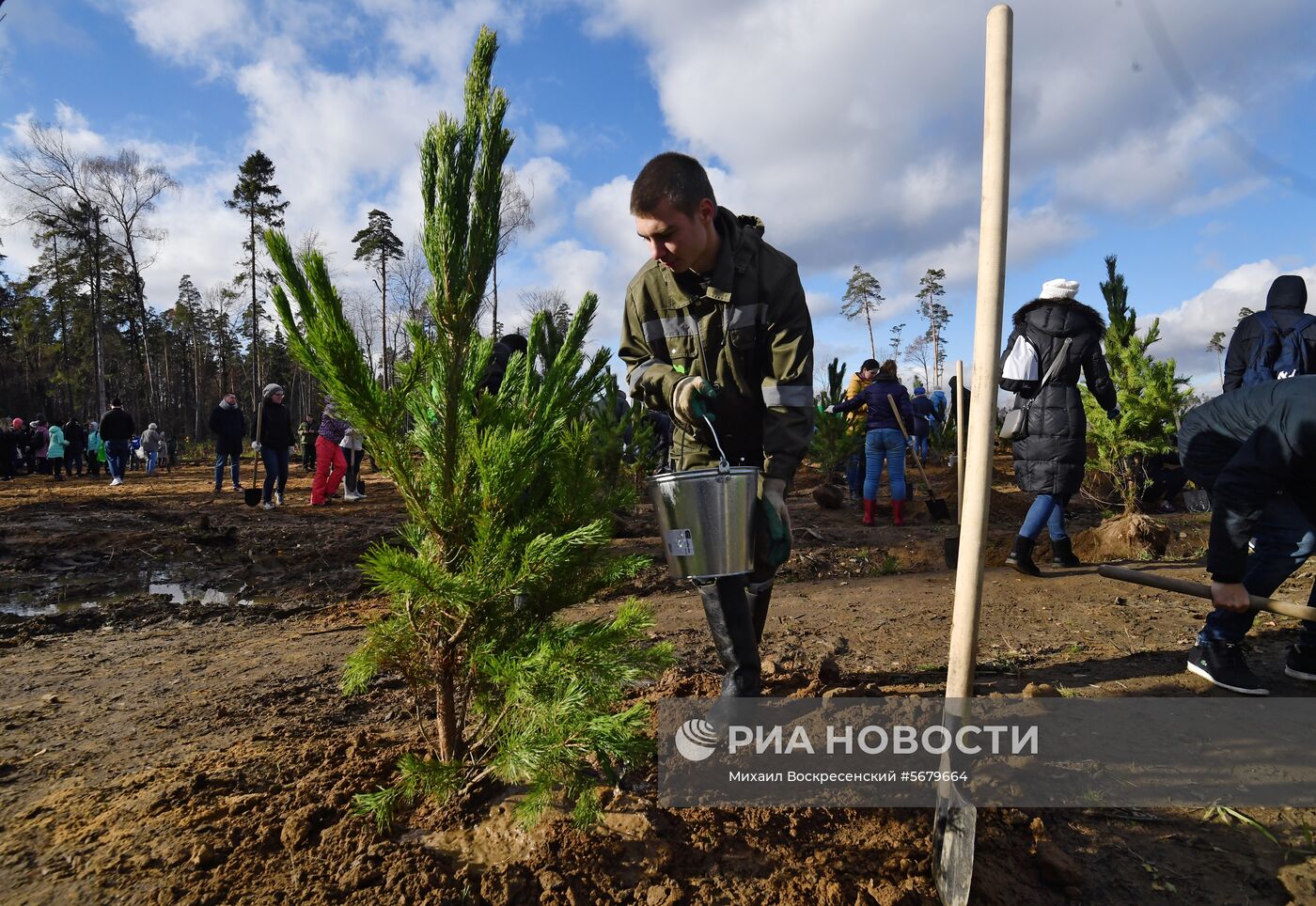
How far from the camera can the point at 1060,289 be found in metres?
5.11

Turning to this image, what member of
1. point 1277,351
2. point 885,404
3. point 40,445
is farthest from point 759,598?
point 40,445

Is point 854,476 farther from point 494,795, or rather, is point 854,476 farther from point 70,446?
point 70,446

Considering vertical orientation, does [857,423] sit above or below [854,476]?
above

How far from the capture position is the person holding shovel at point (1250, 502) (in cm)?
269

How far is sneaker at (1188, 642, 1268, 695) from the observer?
2906 mm

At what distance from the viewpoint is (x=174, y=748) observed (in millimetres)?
2422

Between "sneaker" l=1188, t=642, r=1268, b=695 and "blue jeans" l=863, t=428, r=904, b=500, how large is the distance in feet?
16.8

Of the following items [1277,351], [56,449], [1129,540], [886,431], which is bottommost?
[1129,540]

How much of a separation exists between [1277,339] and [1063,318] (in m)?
1.48

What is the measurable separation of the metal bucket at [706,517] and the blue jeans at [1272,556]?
7.41 feet

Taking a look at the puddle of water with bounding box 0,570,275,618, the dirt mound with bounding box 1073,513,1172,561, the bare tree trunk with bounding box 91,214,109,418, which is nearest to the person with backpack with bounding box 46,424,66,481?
the bare tree trunk with bounding box 91,214,109,418

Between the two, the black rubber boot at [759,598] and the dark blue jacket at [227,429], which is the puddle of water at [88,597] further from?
the dark blue jacket at [227,429]

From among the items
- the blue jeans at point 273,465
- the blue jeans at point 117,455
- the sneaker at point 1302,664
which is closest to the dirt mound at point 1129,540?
the sneaker at point 1302,664

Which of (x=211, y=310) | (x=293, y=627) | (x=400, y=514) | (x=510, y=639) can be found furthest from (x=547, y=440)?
(x=211, y=310)
